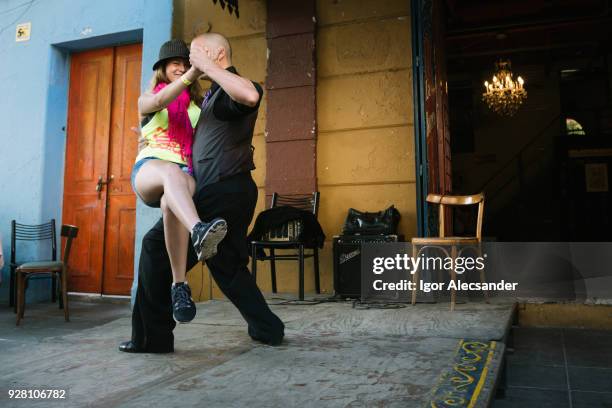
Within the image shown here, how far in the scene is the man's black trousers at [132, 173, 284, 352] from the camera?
2.09m

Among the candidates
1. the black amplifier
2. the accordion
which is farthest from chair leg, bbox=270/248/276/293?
the black amplifier

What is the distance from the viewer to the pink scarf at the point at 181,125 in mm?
2143

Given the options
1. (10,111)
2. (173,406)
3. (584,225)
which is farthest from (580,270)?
(10,111)

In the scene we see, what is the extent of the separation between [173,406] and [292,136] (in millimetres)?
3684

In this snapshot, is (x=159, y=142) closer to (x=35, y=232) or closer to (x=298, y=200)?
(x=298, y=200)

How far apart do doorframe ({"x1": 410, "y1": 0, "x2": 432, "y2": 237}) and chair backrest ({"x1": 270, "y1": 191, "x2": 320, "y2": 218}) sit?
0.94 m

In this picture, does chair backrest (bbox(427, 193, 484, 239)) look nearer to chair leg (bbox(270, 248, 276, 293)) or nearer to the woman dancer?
chair leg (bbox(270, 248, 276, 293))

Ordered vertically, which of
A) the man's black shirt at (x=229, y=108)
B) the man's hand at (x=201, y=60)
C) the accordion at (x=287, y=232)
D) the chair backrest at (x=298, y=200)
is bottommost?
the accordion at (x=287, y=232)

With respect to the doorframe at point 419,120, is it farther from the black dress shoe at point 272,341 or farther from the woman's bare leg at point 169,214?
the woman's bare leg at point 169,214

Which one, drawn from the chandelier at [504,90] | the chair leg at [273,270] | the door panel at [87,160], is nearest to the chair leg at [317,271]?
the chair leg at [273,270]

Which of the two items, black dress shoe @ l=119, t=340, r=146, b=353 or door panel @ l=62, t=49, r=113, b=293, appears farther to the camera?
door panel @ l=62, t=49, r=113, b=293

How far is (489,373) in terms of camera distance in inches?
71.1

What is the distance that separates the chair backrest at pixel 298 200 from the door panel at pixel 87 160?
89.7 inches

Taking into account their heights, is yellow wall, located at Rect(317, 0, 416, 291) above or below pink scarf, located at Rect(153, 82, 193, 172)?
above
